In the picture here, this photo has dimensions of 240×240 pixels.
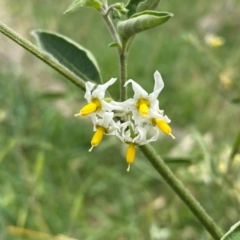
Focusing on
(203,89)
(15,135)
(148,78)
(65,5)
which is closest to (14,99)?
(15,135)

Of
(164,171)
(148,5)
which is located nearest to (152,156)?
(164,171)

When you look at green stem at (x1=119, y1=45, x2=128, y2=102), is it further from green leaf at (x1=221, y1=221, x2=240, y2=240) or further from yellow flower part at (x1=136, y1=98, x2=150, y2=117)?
green leaf at (x1=221, y1=221, x2=240, y2=240)

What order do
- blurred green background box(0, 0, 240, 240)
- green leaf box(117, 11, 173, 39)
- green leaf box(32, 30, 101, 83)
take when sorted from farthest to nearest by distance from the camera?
blurred green background box(0, 0, 240, 240) < green leaf box(32, 30, 101, 83) < green leaf box(117, 11, 173, 39)

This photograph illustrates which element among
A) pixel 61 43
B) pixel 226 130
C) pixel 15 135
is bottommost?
pixel 226 130

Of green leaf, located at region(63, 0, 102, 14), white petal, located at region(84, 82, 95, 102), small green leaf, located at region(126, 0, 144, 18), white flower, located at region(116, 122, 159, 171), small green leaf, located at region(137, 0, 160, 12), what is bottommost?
white flower, located at region(116, 122, 159, 171)

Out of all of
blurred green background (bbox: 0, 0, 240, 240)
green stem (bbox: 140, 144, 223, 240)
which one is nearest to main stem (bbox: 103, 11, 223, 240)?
green stem (bbox: 140, 144, 223, 240)

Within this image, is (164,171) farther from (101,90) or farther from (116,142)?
(116,142)

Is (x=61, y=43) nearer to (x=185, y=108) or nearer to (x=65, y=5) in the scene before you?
(x=185, y=108)
